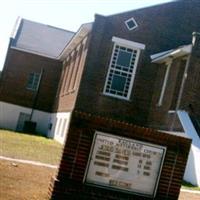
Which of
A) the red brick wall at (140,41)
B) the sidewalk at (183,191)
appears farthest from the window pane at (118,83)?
the sidewalk at (183,191)

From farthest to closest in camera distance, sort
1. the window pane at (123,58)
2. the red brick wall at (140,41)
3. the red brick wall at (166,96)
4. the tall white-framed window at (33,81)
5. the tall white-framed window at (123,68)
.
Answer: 1. the tall white-framed window at (33,81)
2. the window pane at (123,58)
3. the tall white-framed window at (123,68)
4. the red brick wall at (140,41)
5. the red brick wall at (166,96)

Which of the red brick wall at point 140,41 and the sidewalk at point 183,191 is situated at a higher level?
the red brick wall at point 140,41

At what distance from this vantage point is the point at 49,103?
36.9 m

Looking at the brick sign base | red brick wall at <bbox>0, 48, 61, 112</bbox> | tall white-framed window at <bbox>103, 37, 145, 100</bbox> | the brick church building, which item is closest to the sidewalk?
the brick sign base

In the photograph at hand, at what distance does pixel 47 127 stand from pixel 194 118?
60.8 feet

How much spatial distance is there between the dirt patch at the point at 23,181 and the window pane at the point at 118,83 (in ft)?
33.6

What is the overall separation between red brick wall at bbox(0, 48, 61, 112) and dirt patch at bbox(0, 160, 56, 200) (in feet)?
75.0

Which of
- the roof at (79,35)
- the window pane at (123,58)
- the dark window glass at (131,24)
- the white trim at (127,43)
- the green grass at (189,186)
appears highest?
the dark window glass at (131,24)

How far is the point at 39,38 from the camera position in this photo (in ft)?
129

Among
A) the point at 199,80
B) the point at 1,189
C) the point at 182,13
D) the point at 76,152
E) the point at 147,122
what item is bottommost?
the point at 1,189

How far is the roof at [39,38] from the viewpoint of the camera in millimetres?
37000

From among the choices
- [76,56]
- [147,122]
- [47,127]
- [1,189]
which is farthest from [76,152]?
[47,127]

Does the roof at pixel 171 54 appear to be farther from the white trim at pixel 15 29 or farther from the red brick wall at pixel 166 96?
the white trim at pixel 15 29

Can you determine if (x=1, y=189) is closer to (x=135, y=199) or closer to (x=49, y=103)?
(x=135, y=199)
